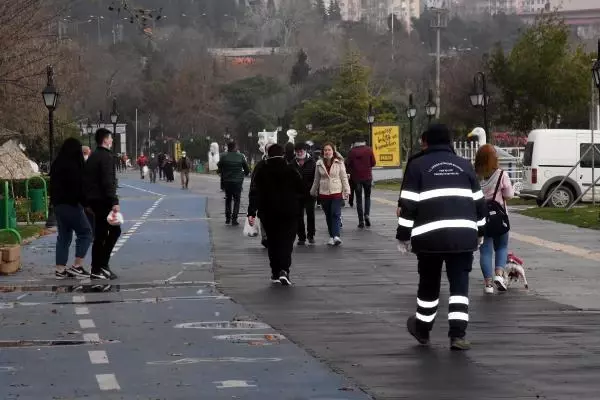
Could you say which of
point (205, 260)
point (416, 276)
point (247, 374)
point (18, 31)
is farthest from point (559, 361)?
point (18, 31)

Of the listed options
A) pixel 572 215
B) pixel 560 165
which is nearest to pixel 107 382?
pixel 572 215

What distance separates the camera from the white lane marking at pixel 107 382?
10141 millimetres

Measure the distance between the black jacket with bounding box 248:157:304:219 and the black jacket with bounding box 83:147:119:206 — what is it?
6.05 ft

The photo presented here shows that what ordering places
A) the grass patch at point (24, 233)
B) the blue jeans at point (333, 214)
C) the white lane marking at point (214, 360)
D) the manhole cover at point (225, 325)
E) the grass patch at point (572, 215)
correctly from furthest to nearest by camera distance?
the grass patch at point (572, 215) → the grass patch at point (24, 233) → the blue jeans at point (333, 214) → the manhole cover at point (225, 325) → the white lane marking at point (214, 360)

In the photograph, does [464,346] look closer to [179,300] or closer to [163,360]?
[163,360]

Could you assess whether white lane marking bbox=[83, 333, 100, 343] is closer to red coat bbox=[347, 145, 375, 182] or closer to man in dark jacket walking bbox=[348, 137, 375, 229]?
man in dark jacket walking bbox=[348, 137, 375, 229]

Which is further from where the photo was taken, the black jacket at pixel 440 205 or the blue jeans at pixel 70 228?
the blue jeans at pixel 70 228

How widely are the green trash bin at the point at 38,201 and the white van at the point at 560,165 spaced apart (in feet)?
40.8

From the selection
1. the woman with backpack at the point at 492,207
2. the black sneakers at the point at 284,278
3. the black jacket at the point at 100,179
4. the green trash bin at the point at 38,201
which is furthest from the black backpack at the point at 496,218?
the green trash bin at the point at 38,201

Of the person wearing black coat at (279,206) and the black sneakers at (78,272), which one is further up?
the person wearing black coat at (279,206)

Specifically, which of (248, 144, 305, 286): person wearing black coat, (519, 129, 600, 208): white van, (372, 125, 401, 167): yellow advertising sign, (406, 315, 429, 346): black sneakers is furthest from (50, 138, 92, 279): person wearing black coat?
(372, 125, 401, 167): yellow advertising sign

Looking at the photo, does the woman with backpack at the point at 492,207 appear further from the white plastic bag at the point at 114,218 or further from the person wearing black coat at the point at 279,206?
the white plastic bag at the point at 114,218

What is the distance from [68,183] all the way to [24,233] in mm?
11394

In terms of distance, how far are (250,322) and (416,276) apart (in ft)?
18.0
